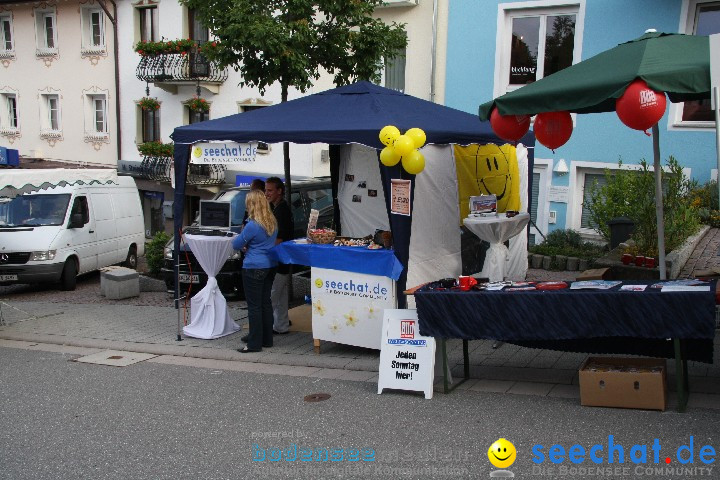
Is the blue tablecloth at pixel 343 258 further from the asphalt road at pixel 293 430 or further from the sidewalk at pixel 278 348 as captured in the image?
the asphalt road at pixel 293 430

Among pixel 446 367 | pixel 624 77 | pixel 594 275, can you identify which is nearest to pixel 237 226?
pixel 594 275

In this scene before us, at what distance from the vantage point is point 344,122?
8102 millimetres

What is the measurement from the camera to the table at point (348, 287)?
7848 millimetres

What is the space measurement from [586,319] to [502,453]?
1420 millimetres

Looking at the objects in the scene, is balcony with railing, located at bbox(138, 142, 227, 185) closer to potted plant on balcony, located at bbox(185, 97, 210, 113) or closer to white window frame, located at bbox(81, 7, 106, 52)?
potted plant on balcony, located at bbox(185, 97, 210, 113)

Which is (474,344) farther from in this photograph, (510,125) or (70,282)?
(70,282)

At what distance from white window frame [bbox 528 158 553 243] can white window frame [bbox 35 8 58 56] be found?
18896 mm

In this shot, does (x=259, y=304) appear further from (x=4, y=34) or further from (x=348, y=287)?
(x=4, y=34)

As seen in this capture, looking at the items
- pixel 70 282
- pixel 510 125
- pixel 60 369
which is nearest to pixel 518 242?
pixel 510 125

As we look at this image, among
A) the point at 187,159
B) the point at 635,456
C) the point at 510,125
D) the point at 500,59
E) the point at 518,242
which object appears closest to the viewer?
the point at 635,456

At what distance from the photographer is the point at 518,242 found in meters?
10.4

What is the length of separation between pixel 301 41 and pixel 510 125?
5.21m

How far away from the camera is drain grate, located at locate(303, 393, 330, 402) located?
687 centimetres

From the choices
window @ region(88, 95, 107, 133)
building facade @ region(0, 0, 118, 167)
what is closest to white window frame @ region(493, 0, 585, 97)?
building facade @ region(0, 0, 118, 167)
